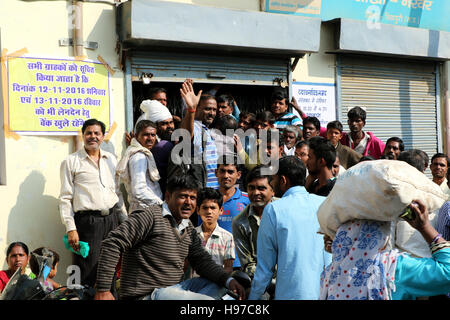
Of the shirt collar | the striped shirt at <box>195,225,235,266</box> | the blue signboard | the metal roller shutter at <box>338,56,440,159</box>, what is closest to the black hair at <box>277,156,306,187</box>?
the shirt collar

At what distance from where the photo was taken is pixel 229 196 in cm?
607

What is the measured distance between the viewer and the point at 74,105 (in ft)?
22.6

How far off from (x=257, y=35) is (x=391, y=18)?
255 cm

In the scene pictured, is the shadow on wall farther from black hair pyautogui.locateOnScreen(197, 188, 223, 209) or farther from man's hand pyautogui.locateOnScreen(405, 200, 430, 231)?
man's hand pyautogui.locateOnScreen(405, 200, 430, 231)

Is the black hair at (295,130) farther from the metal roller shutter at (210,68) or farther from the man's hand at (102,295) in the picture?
the man's hand at (102,295)

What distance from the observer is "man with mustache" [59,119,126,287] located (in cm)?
628

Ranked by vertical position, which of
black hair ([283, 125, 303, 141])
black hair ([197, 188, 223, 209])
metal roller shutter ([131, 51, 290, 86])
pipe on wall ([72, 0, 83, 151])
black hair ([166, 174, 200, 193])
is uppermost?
pipe on wall ([72, 0, 83, 151])

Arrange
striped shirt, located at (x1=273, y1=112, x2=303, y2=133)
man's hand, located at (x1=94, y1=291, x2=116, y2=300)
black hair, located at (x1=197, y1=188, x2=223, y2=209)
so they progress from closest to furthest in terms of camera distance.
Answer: man's hand, located at (x1=94, y1=291, x2=116, y2=300)
black hair, located at (x1=197, y1=188, x2=223, y2=209)
striped shirt, located at (x1=273, y1=112, x2=303, y2=133)

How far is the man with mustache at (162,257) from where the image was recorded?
386cm

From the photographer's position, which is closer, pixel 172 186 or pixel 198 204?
pixel 172 186

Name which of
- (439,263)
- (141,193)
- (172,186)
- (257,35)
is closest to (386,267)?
(439,263)

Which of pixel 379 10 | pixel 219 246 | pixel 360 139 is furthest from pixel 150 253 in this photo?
pixel 379 10

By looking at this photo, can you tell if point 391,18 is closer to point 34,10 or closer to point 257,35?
point 257,35

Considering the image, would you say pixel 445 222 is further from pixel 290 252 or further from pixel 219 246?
pixel 219 246
